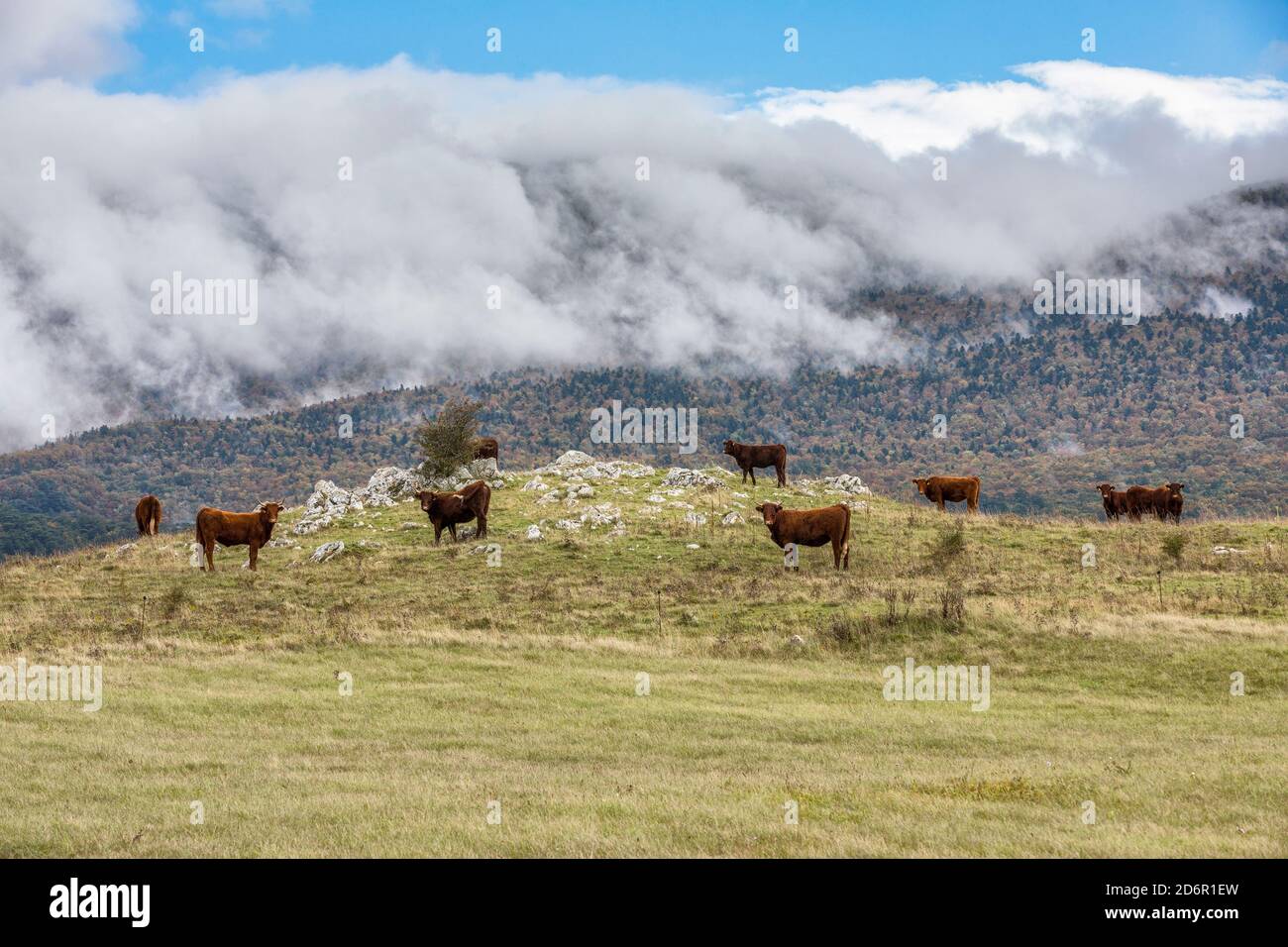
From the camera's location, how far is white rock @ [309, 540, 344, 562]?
153ft

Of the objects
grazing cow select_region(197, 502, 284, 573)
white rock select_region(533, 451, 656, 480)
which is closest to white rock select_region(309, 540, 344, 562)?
grazing cow select_region(197, 502, 284, 573)

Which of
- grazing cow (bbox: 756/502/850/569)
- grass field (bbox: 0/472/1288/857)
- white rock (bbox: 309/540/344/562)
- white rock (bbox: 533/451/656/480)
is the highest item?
white rock (bbox: 533/451/656/480)

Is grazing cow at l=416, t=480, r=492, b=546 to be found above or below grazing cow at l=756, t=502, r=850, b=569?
above

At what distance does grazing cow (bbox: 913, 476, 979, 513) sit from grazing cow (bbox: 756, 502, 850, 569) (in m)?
13.9

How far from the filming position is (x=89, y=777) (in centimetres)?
1834

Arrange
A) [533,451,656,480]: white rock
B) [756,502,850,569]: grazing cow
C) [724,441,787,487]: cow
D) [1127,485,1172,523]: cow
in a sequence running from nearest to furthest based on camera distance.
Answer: [756,502,850,569]: grazing cow
[1127,485,1172,523]: cow
[533,451,656,480]: white rock
[724,441,787,487]: cow

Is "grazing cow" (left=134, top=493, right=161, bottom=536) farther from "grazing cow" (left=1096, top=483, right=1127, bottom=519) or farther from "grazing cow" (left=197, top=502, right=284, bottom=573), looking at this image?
"grazing cow" (left=1096, top=483, right=1127, bottom=519)

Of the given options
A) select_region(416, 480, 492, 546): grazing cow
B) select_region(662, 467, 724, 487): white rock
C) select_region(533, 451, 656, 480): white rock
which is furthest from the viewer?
select_region(533, 451, 656, 480): white rock

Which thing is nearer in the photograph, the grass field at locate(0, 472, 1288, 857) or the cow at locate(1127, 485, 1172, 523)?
the grass field at locate(0, 472, 1288, 857)

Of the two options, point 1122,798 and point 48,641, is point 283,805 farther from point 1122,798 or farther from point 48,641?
point 48,641

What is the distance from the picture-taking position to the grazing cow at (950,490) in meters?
57.1

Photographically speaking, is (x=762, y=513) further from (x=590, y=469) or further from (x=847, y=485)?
(x=847, y=485)

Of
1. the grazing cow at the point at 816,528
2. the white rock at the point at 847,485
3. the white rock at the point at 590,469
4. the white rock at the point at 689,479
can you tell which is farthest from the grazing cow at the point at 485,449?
the grazing cow at the point at 816,528
